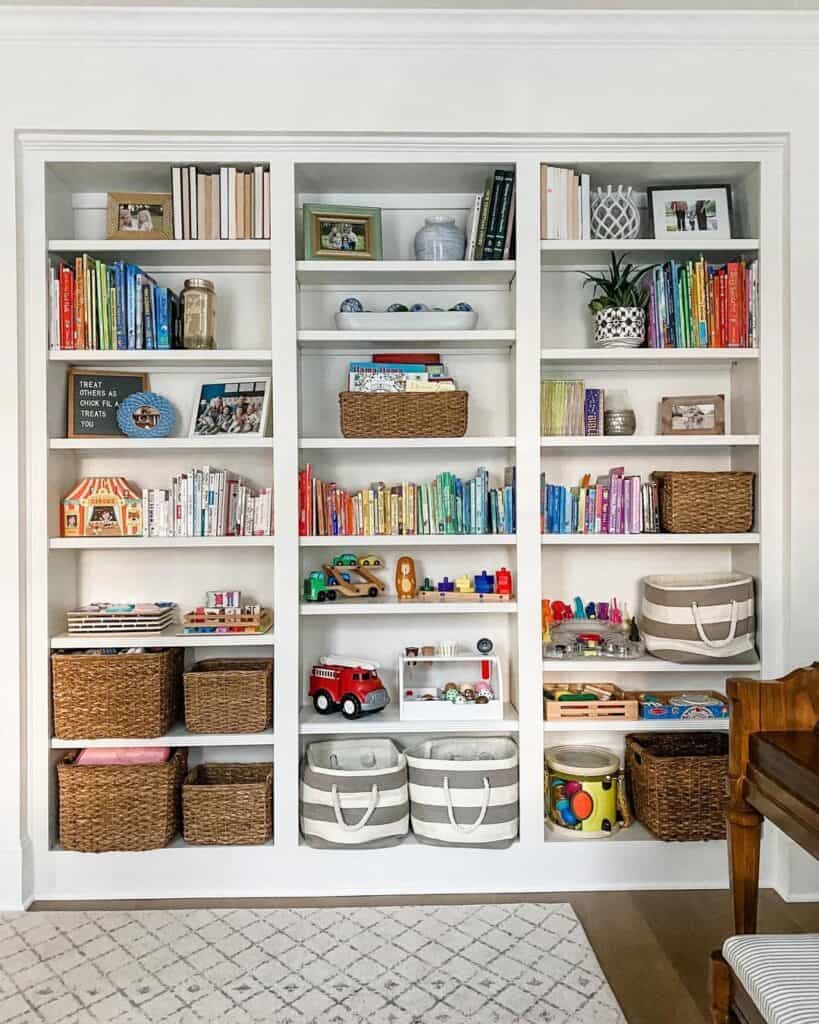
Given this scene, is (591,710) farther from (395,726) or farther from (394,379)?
(394,379)

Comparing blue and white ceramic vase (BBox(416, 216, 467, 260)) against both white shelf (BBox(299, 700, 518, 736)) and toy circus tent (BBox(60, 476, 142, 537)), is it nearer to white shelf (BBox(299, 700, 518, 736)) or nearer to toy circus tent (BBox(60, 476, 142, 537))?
toy circus tent (BBox(60, 476, 142, 537))

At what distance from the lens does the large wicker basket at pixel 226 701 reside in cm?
271

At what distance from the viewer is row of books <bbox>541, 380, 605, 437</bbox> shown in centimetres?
282

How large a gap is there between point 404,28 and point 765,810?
2385mm

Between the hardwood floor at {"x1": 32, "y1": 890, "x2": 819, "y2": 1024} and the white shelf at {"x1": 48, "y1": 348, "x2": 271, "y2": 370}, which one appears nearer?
the hardwood floor at {"x1": 32, "y1": 890, "x2": 819, "y2": 1024}

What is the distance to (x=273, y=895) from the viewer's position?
2.66 meters

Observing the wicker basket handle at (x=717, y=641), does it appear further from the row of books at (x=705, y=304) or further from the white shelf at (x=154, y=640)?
the white shelf at (x=154, y=640)

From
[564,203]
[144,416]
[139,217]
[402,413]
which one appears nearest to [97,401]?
[144,416]

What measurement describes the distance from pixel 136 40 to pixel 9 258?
78cm

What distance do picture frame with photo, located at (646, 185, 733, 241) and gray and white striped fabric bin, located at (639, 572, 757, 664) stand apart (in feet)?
3.87

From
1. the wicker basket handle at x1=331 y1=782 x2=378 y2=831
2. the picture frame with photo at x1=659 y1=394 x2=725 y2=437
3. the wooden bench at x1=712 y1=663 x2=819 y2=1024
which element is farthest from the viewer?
the picture frame with photo at x1=659 y1=394 x2=725 y2=437

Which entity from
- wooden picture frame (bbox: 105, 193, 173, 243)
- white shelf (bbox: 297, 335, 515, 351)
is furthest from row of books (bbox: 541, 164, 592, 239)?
wooden picture frame (bbox: 105, 193, 173, 243)

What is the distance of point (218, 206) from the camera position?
2738mm

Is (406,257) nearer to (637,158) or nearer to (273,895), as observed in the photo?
(637,158)
